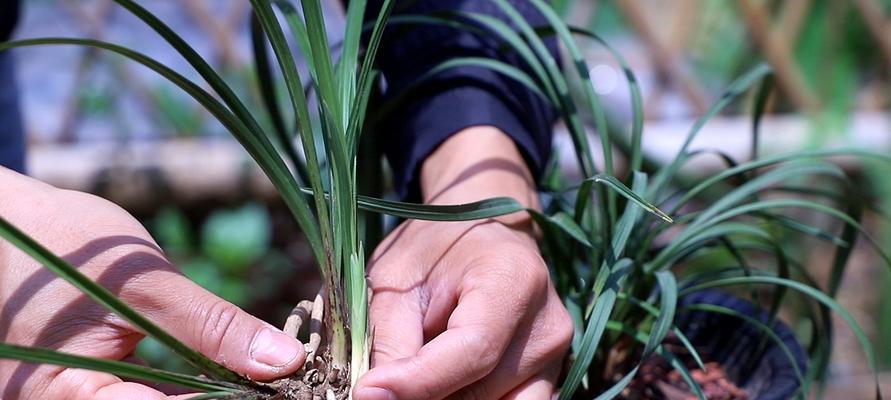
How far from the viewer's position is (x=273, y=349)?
50 cm

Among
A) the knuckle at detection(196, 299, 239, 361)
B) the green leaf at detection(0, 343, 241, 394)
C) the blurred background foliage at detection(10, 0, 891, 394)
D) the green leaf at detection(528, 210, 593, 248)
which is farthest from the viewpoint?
the blurred background foliage at detection(10, 0, 891, 394)

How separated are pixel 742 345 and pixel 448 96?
0.33 meters

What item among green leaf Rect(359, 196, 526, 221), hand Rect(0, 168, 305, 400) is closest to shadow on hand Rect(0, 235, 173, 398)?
hand Rect(0, 168, 305, 400)

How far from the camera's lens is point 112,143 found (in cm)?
204

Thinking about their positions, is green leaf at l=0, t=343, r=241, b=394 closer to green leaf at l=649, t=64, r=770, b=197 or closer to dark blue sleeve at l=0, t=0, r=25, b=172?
green leaf at l=649, t=64, r=770, b=197

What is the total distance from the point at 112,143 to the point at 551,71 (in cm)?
157

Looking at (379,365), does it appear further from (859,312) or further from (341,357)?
(859,312)

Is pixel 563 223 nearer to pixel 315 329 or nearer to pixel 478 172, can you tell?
pixel 478 172

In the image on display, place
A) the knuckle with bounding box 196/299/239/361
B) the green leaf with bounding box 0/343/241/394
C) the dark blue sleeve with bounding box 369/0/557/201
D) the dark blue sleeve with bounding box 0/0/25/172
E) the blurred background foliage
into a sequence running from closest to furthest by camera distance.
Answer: the green leaf with bounding box 0/343/241/394
the knuckle with bounding box 196/299/239/361
the dark blue sleeve with bounding box 369/0/557/201
the dark blue sleeve with bounding box 0/0/25/172
the blurred background foliage

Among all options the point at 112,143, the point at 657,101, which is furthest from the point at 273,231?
the point at 657,101

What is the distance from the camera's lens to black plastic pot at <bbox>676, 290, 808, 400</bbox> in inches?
27.9

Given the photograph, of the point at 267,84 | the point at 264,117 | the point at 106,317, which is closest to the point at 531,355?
the point at 106,317

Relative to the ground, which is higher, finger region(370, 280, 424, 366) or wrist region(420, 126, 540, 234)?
wrist region(420, 126, 540, 234)

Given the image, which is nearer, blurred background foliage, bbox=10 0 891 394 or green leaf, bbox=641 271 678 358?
green leaf, bbox=641 271 678 358
